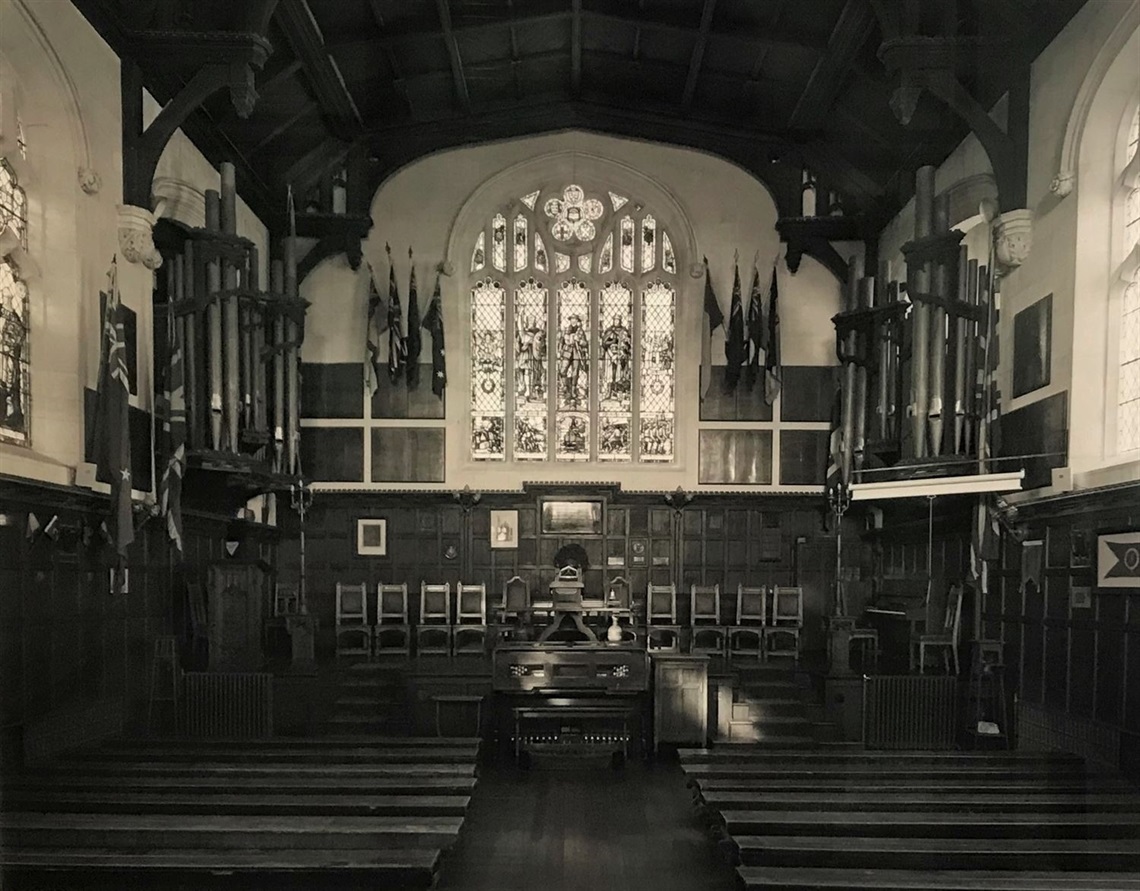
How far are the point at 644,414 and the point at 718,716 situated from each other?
6.44 metres

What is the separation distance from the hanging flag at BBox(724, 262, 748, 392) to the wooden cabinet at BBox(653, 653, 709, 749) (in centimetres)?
457

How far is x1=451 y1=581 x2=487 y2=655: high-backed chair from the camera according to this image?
578 inches

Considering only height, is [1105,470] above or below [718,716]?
above

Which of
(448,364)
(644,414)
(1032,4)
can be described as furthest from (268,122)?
(1032,4)

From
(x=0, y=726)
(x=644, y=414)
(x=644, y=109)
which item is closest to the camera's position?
(x=0, y=726)

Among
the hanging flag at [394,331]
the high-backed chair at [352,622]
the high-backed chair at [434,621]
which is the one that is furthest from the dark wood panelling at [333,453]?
the high-backed chair at [434,621]

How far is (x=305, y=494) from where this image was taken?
15.7 meters

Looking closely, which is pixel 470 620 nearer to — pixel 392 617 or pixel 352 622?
pixel 392 617

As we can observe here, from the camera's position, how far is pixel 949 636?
10406mm

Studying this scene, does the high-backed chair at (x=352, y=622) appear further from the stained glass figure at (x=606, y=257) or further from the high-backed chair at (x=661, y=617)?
the stained glass figure at (x=606, y=257)

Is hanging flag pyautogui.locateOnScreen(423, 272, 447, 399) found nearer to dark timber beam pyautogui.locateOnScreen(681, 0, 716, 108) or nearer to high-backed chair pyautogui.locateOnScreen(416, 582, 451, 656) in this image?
high-backed chair pyautogui.locateOnScreen(416, 582, 451, 656)

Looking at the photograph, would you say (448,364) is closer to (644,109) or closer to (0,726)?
(644,109)

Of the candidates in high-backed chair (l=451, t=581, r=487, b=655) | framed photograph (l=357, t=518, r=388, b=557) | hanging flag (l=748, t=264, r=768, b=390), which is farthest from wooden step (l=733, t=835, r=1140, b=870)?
framed photograph (l=357, t=518, r=388, b=557)

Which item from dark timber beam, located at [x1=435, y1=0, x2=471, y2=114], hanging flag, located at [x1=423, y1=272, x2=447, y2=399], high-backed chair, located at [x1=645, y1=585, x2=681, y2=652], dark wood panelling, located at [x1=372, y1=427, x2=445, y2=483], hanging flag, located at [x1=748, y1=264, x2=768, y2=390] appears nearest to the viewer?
dark timber beam, located at [x1=435, y1=0, x2=471, y2=114]
